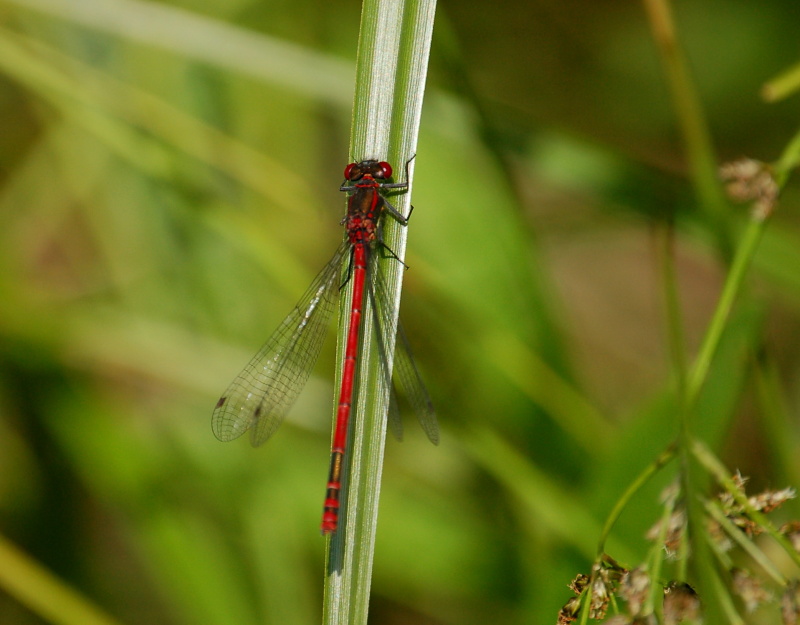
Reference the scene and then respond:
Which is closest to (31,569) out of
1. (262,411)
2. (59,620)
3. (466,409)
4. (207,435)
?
(59,620)

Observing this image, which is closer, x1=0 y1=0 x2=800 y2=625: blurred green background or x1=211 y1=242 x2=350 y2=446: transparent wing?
x1=211 y1=242 x2=350 y2=446: transparent wing

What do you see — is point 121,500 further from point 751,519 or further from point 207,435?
point 751,519

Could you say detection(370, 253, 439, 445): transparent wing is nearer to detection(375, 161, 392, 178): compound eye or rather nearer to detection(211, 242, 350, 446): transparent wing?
detection(375, 161, 392, 178): compound eye

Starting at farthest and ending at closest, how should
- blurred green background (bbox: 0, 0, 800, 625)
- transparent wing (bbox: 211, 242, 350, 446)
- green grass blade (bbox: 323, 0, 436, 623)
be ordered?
blurred green background (bbox: 0, 0, 800, 625) → transparent wing (bbox: 211, 242, 350, 446) → green grass blade (bbox: 323, 0, 436, 623)

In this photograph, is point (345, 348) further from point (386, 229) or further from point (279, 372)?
point (279, 372)

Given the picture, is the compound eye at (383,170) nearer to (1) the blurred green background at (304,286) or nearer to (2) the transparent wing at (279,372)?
(2) the transparent wing at (279,372)

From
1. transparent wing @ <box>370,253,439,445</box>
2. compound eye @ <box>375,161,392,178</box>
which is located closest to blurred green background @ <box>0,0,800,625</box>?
transparent wing @ <box>370,253,439,445</box>

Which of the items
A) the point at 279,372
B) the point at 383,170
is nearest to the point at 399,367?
the point at 279,372
